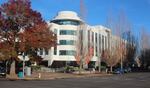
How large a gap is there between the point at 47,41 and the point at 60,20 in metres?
58.6

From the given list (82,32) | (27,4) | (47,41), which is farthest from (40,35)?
(82,32)

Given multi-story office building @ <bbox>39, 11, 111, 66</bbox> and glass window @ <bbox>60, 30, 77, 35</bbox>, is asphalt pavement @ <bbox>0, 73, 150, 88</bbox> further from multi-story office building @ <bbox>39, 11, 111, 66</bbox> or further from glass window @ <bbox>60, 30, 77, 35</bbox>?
glass window @ <bbox>60, 30, 77, 35</bbox>

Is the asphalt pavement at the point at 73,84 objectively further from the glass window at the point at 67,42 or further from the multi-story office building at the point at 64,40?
the glass window at the point at 67,42

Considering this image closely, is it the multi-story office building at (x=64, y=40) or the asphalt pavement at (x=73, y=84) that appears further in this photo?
the multi-story office building at (x=64, y=40)

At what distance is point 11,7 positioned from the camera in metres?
59.2

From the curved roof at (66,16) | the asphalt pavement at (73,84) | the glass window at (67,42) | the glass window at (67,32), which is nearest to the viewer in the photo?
the asphalt pavement at (73,84)

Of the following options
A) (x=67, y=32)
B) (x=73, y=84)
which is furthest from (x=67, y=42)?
(x=73, y=84)

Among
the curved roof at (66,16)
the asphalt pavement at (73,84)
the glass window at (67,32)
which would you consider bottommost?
the asphalt pavement at (73,84)

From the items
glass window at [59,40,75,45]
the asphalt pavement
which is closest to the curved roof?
glass window at [59,40,75,45]

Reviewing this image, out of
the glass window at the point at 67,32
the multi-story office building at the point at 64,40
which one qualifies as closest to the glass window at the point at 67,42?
the multi-story office building at the point at 64,40

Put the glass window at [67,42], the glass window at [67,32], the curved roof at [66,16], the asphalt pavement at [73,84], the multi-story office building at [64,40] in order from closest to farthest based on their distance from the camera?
the asphalt pavement at [73,84] → the multi-story office building at [64,40] → the glass window at [67,42] → the glass window at [67,32] → the curved roof at [66,16]

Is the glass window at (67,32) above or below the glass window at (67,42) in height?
above

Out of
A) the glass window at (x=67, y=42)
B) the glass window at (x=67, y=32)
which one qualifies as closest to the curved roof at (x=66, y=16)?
the glass window at (x=67, y=32)

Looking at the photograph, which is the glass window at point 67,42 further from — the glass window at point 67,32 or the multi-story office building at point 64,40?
the glass window at point 67,32
